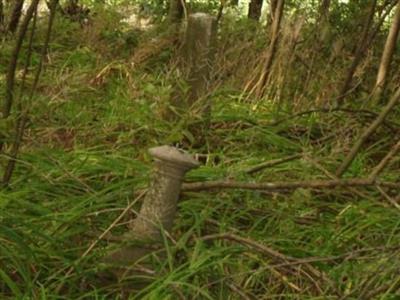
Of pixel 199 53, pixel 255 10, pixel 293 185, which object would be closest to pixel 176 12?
pixel 255 10

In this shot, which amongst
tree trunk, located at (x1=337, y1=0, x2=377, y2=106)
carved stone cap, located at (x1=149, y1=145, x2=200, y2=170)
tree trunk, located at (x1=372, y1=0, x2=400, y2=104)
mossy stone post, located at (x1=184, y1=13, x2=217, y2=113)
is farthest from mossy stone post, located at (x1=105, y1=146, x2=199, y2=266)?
tree trunk, located at (x1=372, y1=0, x2=400, y2=104)

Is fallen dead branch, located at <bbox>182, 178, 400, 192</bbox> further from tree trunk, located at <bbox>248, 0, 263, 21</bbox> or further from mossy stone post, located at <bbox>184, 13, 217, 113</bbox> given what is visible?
tree trunk, located at <bbox>248, 0, 263, 21</bbox>

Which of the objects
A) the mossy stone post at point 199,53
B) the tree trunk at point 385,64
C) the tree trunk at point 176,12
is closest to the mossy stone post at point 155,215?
the mossy stone post at point 199,53

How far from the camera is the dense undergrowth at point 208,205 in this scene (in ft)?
6.82

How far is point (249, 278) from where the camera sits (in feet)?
7.04

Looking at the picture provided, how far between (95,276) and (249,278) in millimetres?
447

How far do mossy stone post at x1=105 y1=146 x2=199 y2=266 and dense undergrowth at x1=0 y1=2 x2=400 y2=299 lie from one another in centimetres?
6

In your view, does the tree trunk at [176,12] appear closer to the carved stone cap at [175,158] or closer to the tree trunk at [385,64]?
the tree trunk at [385,64]

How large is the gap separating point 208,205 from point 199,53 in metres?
1.69

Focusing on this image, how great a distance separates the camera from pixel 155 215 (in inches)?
85.2

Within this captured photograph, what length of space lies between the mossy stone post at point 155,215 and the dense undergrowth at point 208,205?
58mm

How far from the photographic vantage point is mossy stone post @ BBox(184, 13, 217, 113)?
159 inches

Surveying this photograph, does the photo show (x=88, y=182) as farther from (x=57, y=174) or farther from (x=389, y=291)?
(x=389, y=291)

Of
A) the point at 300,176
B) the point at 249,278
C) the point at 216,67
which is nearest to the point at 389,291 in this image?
the point at 249,278
